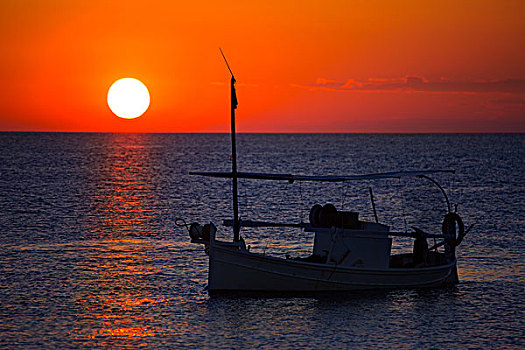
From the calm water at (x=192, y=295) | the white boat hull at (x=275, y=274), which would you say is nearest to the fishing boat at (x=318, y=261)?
the white boat hull at (x=275, y=274)

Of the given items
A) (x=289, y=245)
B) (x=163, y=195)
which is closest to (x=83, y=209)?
(x=163, y=195)

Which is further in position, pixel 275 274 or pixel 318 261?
pixel 318 261

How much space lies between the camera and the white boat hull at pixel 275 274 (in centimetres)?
2791

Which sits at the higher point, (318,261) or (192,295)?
(318,261)

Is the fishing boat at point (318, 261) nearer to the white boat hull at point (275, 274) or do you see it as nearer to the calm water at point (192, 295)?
the white boat hull at point (275, 274)

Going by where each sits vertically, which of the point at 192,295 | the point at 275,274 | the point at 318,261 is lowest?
the point at 192,295

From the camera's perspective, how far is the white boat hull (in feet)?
91.6

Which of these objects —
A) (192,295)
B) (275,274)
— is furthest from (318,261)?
(192,295)

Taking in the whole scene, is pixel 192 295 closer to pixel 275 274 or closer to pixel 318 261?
pixel 275 274

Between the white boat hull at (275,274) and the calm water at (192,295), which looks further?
the white boat hull at (275,274)

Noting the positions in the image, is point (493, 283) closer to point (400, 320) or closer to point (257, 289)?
point (400, 320)

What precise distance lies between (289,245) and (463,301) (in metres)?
13.6

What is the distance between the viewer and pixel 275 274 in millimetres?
28188

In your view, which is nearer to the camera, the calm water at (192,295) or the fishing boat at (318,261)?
the calm water at (192,295)
